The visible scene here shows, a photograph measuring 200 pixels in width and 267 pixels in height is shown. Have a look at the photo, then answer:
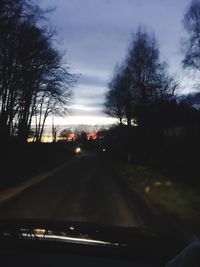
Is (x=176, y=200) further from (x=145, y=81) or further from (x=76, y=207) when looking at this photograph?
(x=145, y=81)

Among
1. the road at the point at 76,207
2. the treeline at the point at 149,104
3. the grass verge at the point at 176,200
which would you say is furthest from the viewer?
the treeline at the point at 149,104

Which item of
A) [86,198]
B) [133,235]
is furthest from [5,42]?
[133,235]

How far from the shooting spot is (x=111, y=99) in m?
58.4

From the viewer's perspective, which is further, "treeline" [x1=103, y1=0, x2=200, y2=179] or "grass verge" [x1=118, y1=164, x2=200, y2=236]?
"treeline" [x1=103, y1=0, x2=200, y2=179]

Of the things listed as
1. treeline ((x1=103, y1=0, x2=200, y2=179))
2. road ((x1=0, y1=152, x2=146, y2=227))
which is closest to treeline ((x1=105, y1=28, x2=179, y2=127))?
treeline ((x1=103, y1=0, x2=200, y2=179))

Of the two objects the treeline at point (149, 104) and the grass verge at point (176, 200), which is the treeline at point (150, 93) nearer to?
the treeline at point (149, 104)

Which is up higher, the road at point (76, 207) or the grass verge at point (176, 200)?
the grass verge at point (176, 200)

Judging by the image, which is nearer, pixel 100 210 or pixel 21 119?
pixel 100 210

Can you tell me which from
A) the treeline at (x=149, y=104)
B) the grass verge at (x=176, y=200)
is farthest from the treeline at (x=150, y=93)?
the grass verge at (x=176, y=200)

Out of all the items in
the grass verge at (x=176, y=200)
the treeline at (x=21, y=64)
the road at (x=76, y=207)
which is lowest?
the road at (x=76, y=207)

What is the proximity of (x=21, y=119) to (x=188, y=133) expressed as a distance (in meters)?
17.4

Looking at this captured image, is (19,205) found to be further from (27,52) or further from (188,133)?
(188,133)

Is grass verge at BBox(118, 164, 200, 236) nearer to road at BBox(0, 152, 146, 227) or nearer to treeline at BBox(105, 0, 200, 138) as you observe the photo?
road at BBox(0, 152, 146, 227)

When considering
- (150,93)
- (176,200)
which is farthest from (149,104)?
(176,200)
